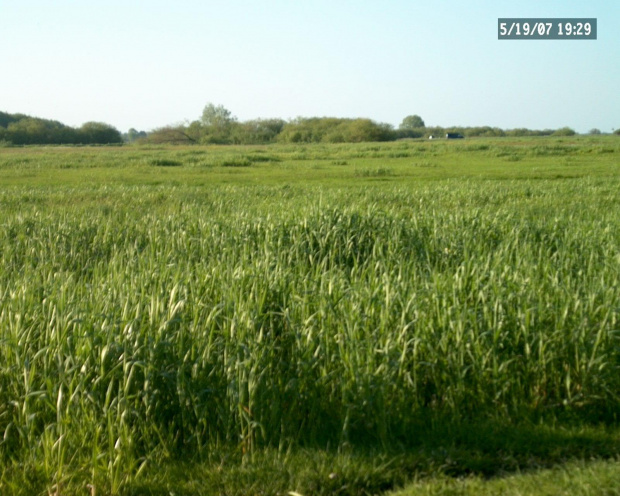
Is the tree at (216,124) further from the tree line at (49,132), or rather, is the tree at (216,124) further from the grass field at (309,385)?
the grass field at (309,385)

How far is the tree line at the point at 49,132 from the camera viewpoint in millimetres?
68875

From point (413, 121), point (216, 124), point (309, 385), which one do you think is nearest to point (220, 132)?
point (216, 124)

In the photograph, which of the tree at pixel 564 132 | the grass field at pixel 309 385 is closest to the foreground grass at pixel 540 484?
the grass field at pixel 309 385

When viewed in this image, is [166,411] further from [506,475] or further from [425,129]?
[425,129]

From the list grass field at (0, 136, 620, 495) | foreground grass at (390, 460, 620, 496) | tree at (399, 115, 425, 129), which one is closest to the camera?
foreground grass at (390, 460, 620, 496)

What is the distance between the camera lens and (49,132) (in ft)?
239

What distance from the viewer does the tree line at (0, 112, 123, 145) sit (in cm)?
6888

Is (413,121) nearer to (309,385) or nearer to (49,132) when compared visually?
(49,132)

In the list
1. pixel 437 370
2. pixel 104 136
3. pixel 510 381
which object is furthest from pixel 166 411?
pixel 104 136

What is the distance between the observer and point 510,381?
4496 millimetres

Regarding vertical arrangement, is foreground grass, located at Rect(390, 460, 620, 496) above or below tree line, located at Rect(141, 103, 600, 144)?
below

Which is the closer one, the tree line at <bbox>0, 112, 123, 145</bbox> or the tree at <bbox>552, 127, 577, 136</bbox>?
the tree line at <bbox>0, 112, 123, 145</bbox>

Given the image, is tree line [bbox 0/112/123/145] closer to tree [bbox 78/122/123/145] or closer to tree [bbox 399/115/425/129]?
tree [bbox 78/122/123/145]

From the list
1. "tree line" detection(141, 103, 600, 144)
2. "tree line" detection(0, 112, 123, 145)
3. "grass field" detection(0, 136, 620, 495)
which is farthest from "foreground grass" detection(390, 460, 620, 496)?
"tree line" detection(141, 103, 600, 144)
